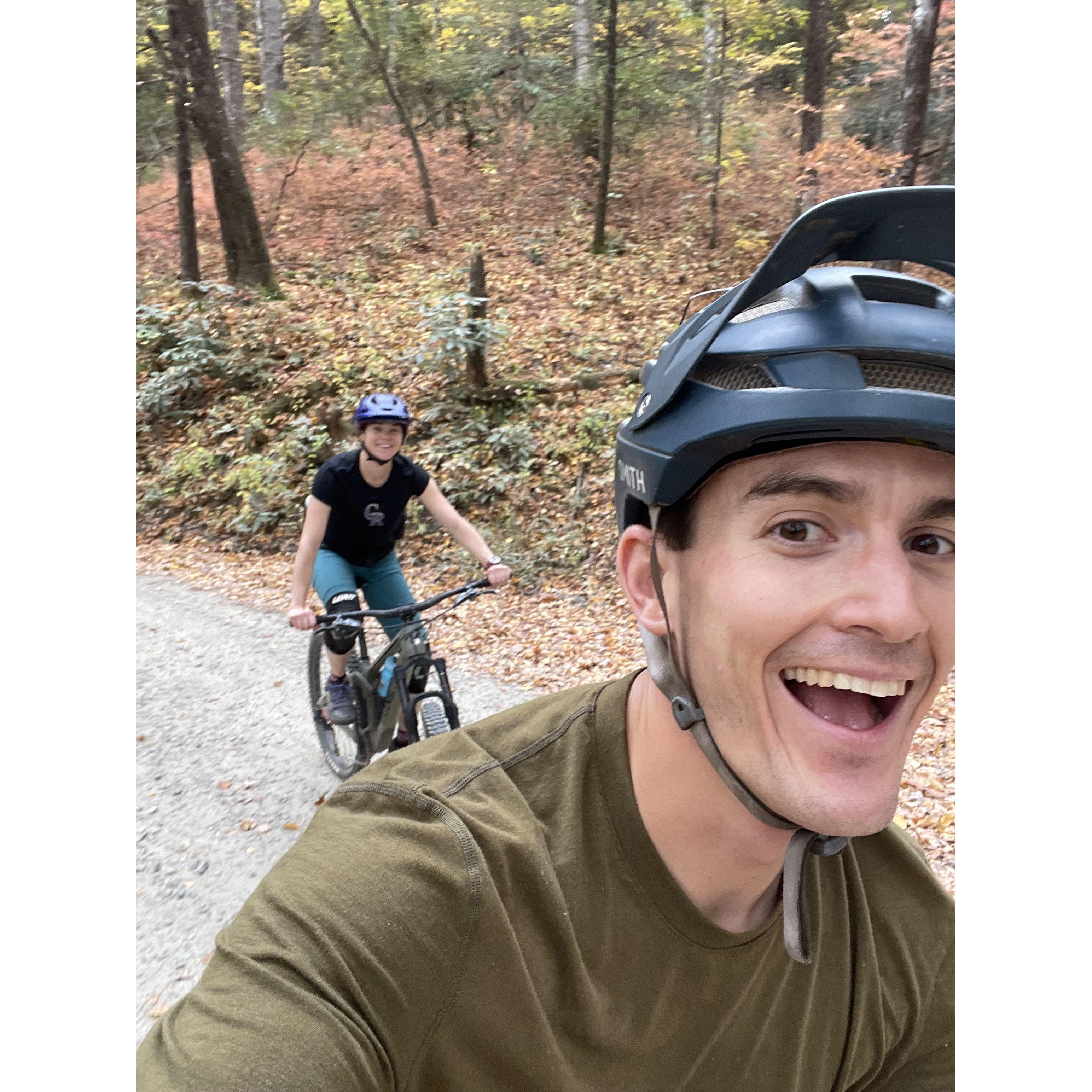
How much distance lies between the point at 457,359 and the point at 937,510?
28.6 feet

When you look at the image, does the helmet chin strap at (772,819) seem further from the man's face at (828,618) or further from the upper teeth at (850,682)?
the upper teeth at (850,682)

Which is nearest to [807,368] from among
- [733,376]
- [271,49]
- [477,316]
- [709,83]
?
[733,376]

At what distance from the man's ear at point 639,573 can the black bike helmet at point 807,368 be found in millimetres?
60

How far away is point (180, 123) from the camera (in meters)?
3.11

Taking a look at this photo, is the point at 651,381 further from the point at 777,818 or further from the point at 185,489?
the point at 185,489

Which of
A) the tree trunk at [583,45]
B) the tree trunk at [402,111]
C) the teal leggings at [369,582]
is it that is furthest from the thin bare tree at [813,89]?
the tree trunk at [402,111]

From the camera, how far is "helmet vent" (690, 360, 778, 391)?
41.1 inches

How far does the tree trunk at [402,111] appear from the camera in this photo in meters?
12.6

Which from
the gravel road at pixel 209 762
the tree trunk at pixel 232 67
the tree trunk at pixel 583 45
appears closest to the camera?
the gravel road at pixel 209 762

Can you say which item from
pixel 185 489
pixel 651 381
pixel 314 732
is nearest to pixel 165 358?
pixel 185 489

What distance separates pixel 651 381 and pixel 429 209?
13.0m

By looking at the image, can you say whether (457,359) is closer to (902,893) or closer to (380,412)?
(380,412)

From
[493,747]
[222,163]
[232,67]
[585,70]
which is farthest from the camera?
[585,70]

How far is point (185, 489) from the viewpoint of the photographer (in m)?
7.97
